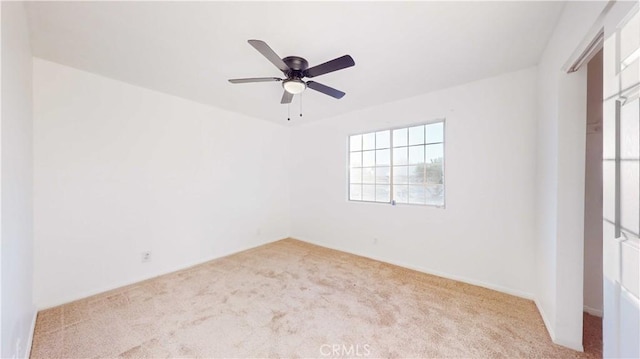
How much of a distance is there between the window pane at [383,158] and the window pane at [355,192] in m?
0.52

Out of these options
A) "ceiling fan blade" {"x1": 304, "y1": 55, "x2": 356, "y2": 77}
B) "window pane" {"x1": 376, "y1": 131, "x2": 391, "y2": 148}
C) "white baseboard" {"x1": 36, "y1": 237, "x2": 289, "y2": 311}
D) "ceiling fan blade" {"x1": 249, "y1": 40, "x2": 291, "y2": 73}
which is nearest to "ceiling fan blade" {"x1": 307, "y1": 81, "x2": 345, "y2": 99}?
"ceiling fan blade" {"x1": 304, "y1": 55, "x2": 356, "y2": 77}

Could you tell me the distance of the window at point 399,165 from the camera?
9.70 ft

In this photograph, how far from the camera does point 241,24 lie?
5.35ft

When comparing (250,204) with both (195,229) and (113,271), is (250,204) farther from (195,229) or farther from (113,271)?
(113,271)

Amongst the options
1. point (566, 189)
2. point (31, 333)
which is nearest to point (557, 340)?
point (566, 189)

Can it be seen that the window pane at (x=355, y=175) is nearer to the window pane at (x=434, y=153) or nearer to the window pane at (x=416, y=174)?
the window pane at (x=416, y=174)

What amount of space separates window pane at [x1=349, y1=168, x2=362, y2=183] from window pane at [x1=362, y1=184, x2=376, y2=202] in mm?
150

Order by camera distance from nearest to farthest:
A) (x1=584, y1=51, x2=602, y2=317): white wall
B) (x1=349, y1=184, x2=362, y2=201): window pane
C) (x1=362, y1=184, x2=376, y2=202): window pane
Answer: (x1=584, y1=51, x2=602, y2=317): white wall → (x1=362, y1=184, x2=376, y2=202): window pane → (x1=349, y1=184, x2=362, y2=201): window pane

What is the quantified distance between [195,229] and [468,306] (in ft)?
11.3

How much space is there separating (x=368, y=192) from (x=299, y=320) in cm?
222

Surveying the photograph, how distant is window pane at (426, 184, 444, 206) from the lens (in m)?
2.89

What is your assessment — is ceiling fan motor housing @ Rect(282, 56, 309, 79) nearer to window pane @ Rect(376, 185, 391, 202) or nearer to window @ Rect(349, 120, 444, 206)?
window @ Rect(349, 120, 444, 206)

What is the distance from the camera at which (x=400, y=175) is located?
329 cm

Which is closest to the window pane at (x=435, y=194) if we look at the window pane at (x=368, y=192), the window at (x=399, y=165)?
the window at (x=399, y=165)
